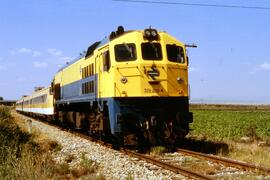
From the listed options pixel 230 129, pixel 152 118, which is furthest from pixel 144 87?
pixel 230 129

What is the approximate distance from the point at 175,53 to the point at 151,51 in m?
0.87

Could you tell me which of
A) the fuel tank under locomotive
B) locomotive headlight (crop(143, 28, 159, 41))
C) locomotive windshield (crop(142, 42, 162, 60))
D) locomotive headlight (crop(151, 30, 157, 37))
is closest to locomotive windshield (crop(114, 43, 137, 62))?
locomotive windshield (crop(142, 42, 162, 60))

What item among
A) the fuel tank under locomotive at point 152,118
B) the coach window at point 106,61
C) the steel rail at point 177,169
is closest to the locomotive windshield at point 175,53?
the fuel tank under locomotive at point 152,118

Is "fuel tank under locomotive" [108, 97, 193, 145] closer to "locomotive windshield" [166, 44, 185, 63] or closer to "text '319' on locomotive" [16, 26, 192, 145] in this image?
"text '319' on locomotive" [16, 26, 192, 145]

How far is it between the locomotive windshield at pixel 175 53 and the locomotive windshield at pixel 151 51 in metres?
0.33

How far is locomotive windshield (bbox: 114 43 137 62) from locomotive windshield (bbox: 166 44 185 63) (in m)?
1.12

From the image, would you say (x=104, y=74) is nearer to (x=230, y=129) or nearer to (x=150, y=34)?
(x=150, y=34)

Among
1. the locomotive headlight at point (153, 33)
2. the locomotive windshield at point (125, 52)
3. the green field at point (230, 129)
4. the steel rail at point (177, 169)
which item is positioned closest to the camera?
the steel rail at point (177, 169)

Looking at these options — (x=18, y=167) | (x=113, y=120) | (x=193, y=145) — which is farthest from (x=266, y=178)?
(x=193, y=145)

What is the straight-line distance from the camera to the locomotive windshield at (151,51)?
14023 millimetres

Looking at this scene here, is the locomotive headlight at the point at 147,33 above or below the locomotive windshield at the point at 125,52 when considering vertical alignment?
above

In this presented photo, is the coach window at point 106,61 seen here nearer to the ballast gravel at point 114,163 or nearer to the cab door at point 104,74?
the cab door at point 104,74

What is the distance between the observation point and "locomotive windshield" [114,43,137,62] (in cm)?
1399

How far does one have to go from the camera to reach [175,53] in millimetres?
14500
